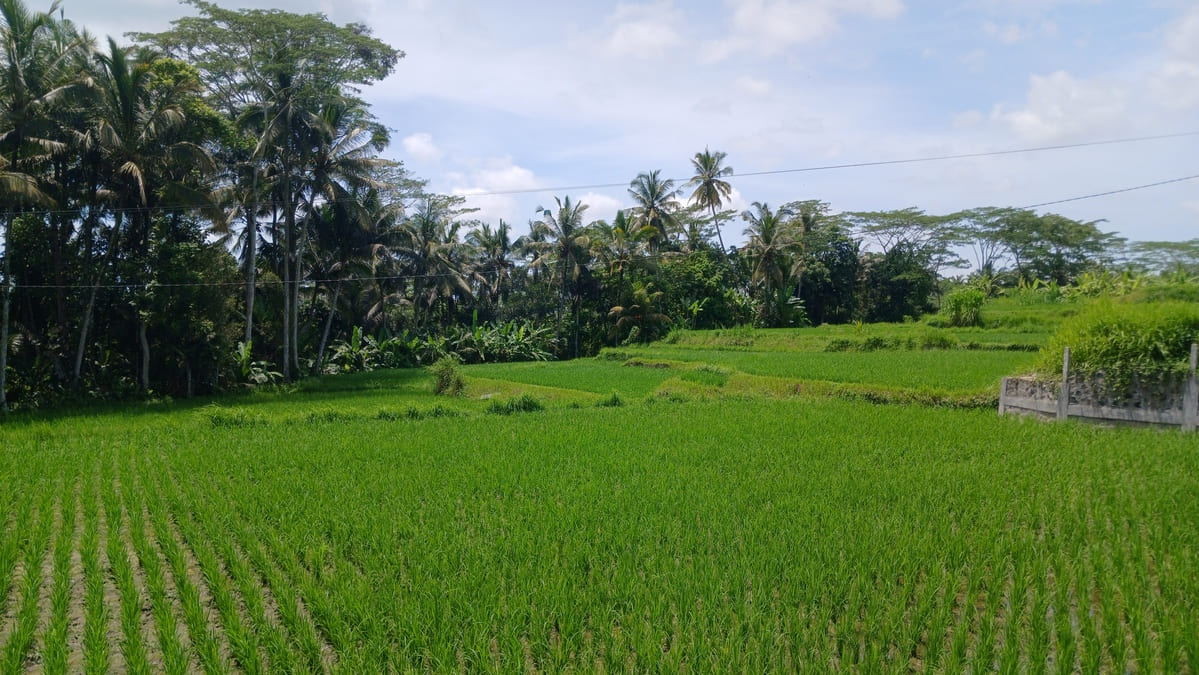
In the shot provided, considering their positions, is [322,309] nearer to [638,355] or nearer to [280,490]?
[638,355]

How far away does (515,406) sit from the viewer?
543 inches

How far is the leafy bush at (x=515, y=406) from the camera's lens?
44.7ft

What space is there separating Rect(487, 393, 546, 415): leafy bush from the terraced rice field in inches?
173

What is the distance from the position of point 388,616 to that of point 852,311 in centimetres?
3530

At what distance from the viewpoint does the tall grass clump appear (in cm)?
908

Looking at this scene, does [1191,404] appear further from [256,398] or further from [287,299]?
[287,299]

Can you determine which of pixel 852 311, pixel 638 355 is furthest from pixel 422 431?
pixel 852 311

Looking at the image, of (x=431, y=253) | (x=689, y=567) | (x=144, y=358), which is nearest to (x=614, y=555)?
(x=689, y=567)

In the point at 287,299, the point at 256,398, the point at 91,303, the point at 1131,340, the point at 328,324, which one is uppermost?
the point at 287,299

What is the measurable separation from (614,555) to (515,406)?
9.17 m

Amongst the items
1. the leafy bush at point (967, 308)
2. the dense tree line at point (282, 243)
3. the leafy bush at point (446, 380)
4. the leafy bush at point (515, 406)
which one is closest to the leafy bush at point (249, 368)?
the dense tree line at point (282, 243)

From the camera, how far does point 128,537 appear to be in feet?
18.7

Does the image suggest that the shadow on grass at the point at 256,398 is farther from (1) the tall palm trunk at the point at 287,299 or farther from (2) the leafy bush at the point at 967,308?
(2) the leafy bush at the point at 967,308

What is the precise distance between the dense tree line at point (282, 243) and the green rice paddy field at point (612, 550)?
22.5ft
